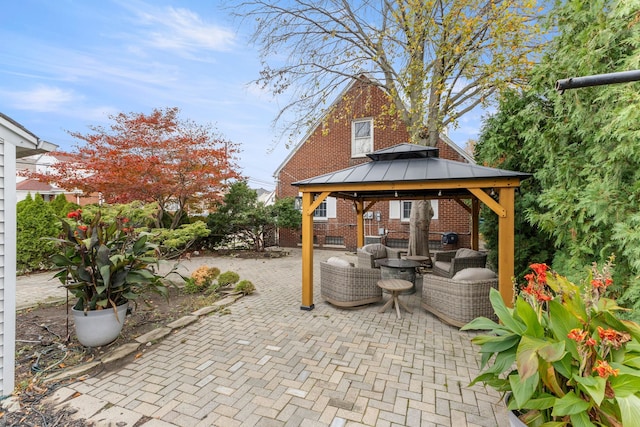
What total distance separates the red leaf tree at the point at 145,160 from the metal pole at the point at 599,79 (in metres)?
9.71

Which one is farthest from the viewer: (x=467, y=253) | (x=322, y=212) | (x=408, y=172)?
(x=322, y=212)

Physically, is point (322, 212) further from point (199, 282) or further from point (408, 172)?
point (408, 172)

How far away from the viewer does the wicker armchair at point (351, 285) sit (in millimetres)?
4832

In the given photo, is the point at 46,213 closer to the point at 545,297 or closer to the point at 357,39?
the point at 357,39

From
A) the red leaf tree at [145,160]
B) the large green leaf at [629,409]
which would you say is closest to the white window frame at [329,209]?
the red leaf tree at [145,160]

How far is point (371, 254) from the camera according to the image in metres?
6.68

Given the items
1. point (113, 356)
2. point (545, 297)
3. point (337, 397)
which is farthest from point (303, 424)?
point (113, 356)

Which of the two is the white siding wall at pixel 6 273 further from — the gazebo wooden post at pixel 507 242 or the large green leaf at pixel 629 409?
the gazebo wooden post at pixel 507 242

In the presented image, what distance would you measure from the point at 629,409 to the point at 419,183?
10.9ft

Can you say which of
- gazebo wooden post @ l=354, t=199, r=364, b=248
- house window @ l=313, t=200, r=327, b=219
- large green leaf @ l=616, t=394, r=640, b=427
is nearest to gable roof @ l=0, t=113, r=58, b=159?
large green leaf @ l=616, t=394, r=640, b=427

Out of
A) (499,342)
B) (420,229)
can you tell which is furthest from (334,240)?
(499,342)

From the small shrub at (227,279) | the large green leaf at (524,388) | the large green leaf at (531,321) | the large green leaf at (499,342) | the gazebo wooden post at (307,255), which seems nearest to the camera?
the large green leaf at (524,388)

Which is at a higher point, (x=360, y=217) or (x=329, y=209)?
(x=329, y=209)

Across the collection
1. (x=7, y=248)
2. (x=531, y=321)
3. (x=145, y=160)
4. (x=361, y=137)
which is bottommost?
(x=531, y=321)
